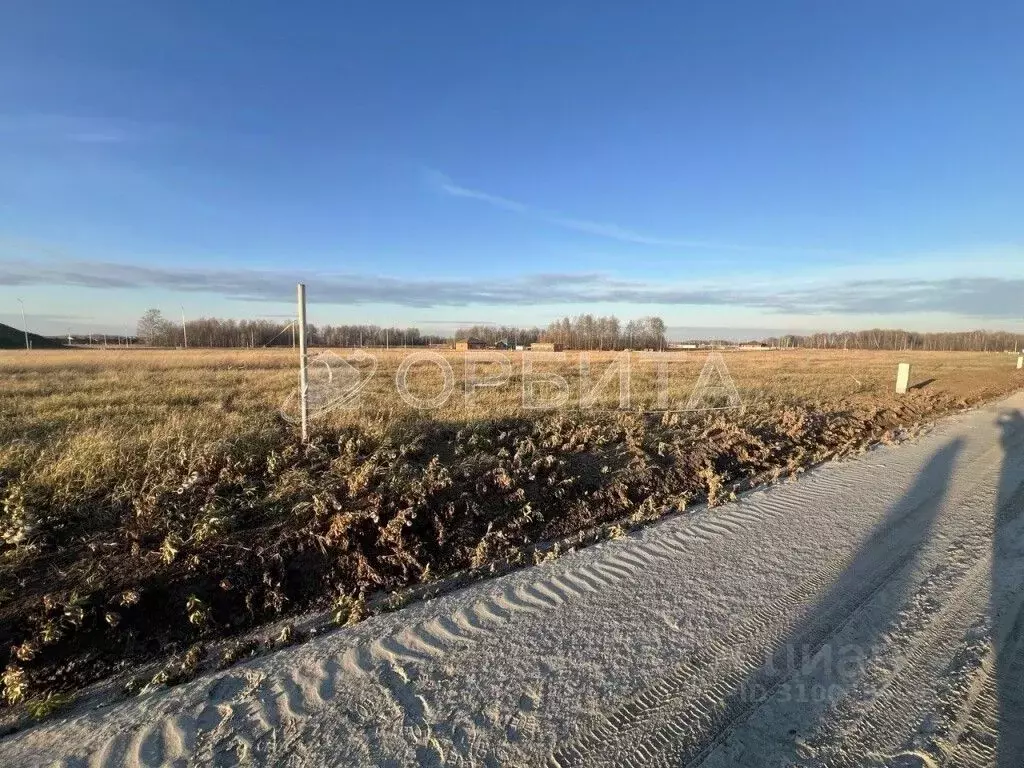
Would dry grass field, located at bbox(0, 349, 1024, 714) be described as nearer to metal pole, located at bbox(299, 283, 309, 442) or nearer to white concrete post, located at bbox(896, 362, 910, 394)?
metal pole, located at bbox(299, 283, 309, 442)

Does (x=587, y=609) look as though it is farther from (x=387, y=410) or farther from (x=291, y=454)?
(x=387, y=410)

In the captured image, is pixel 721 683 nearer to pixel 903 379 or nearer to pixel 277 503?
pixel 277 503

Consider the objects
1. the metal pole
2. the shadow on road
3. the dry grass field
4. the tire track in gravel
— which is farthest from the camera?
the metal pole

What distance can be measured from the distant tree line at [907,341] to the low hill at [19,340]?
127817 mm

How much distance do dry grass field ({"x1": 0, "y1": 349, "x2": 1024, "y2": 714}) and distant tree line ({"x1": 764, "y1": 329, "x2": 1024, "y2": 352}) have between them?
366 ft

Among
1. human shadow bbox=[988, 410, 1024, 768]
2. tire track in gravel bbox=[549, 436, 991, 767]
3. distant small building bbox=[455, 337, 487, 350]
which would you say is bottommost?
tire track in gravel bbox=[549, 436, 991, 767]

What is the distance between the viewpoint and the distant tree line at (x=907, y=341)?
111 metres

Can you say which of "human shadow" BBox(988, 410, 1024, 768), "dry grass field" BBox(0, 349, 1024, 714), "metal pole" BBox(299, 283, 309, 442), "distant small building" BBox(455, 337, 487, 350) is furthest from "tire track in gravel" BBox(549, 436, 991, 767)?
"distant small building" BBox(455, 337, 487, 350)

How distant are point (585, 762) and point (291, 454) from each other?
5.21 meters

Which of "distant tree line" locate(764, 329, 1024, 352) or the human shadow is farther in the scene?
"distant tree line" locate(764, 329, 1024, 352)

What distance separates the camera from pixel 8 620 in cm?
345

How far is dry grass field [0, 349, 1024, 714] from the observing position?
3574 mm

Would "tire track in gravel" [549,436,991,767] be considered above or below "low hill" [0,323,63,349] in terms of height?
below

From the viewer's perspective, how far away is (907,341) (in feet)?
372
